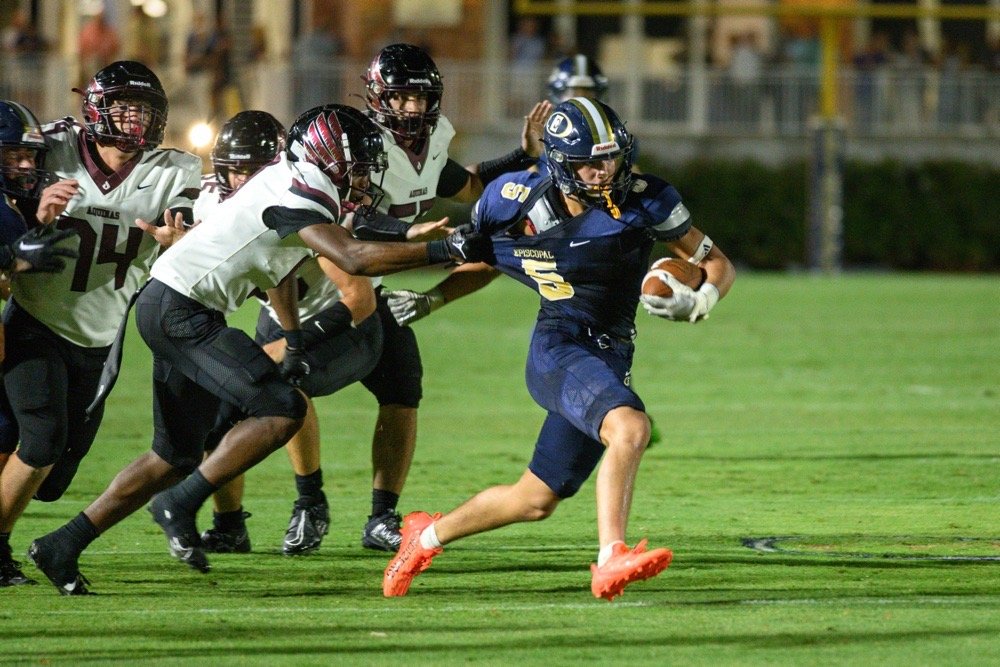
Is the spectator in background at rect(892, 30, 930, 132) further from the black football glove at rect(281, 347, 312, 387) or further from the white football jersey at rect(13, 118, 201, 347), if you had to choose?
the black football glove at rect(281, 347, 312, 387)

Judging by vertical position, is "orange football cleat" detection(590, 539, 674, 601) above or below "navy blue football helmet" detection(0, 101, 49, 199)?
below

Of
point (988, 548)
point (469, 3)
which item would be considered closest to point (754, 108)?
point (469, 3)

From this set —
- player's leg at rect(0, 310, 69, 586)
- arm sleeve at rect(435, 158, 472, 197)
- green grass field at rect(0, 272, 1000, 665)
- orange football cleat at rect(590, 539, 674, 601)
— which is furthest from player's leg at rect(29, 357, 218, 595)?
arm sleeve at rect(435, 158, 472, 197)

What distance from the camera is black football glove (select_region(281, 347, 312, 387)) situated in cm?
625

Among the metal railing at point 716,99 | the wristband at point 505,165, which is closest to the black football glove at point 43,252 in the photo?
the wristband at point 505,165

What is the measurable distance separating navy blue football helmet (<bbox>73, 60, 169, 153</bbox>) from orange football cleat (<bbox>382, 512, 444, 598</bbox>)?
1.83 meters

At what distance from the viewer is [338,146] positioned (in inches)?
231

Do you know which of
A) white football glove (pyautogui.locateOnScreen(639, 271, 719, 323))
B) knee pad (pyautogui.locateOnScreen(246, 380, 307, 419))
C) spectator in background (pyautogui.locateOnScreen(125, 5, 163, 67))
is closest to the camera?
white football glove (pyautogui.locateOnScreen(639, 271, 719, 323))

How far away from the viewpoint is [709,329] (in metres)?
15.5

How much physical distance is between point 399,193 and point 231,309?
131cm

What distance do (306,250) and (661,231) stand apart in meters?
1.27

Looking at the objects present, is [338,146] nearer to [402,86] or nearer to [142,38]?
[402,86]

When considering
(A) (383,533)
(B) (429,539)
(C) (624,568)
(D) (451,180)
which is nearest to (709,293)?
(C) (624,568)

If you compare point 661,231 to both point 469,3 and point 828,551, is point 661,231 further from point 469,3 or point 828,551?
point 469,3
